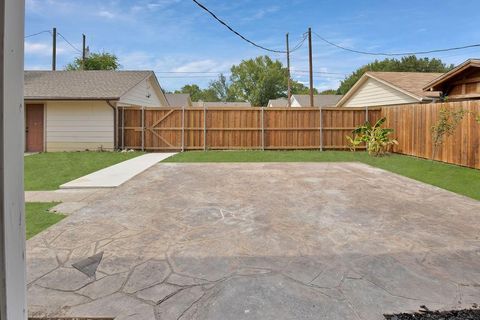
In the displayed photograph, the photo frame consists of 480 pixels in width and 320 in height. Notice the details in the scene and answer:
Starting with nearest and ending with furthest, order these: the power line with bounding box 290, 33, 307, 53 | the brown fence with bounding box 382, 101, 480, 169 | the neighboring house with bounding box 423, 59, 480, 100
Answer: the brown fence with bounding box 382, 101, 480, 169, the neighboring house with bounding box 423, 59, 480, 100, the power line with bounding box 290, 33, 307, 53

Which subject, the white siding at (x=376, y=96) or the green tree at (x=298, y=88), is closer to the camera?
the white siding at (x=376, y=96)

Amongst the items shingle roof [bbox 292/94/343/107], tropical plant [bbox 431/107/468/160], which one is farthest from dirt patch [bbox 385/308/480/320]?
shingle roof [bbox 292/94/343/107]

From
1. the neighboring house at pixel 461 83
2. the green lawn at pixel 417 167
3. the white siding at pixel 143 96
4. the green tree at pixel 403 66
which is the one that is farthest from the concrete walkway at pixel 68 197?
the green tree at pixel 403 66

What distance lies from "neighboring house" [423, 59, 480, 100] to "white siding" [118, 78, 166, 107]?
40.6 ft

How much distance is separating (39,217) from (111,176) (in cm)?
337

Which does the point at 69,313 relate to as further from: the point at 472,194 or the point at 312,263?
the point at 472,194

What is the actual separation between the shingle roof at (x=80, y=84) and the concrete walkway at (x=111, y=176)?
16.4 ft

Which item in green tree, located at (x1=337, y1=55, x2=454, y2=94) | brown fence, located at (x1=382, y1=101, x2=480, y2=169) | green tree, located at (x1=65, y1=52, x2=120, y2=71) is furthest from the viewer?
green tree, located at (x1=337, y1=55, x2=454, y2=94)

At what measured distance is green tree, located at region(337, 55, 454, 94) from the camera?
48.6 metres

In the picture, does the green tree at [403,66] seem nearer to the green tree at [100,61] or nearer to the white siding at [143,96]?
the green tree at [100,61]

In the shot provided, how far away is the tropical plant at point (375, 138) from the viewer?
12.4 m

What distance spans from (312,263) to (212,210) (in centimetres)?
220

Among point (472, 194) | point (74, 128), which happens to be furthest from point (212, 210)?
point (74, 128)

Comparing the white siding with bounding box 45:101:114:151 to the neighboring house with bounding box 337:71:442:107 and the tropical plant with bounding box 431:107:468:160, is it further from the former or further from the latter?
the neighboring house with bounding box 337:71:442:107
